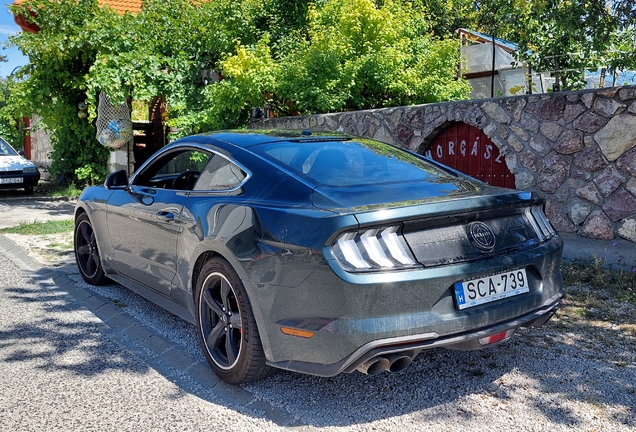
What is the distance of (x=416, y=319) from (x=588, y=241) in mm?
4042

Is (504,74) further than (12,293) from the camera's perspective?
Yes

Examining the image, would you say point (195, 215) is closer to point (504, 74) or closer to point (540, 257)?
point (540, 257)

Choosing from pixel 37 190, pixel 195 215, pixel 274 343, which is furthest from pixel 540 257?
pixel 37 190

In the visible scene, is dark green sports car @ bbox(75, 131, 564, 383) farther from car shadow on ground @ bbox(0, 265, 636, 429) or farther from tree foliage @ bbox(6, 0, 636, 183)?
tree foliage @ bbox(6, 0, 636, 183)

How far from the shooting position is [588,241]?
6.24 meters

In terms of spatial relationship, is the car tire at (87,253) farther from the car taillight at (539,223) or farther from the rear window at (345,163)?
the car taillight at (539,223)

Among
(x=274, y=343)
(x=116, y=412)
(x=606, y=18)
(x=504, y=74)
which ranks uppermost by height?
(x=504, y=74)

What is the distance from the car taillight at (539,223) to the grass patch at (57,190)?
12.4 m

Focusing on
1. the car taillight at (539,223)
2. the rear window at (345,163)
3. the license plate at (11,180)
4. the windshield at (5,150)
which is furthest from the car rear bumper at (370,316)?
the windshield at (5,150)

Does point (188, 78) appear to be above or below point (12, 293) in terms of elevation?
above

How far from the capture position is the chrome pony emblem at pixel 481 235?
3139mm

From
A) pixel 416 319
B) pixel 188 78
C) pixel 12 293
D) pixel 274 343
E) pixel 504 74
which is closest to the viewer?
pixel 416 319

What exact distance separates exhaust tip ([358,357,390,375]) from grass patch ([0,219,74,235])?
7581mm

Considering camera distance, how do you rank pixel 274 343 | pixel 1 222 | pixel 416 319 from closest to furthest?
pixel 416 319 → pixel 274 343 → pixel 1 222
